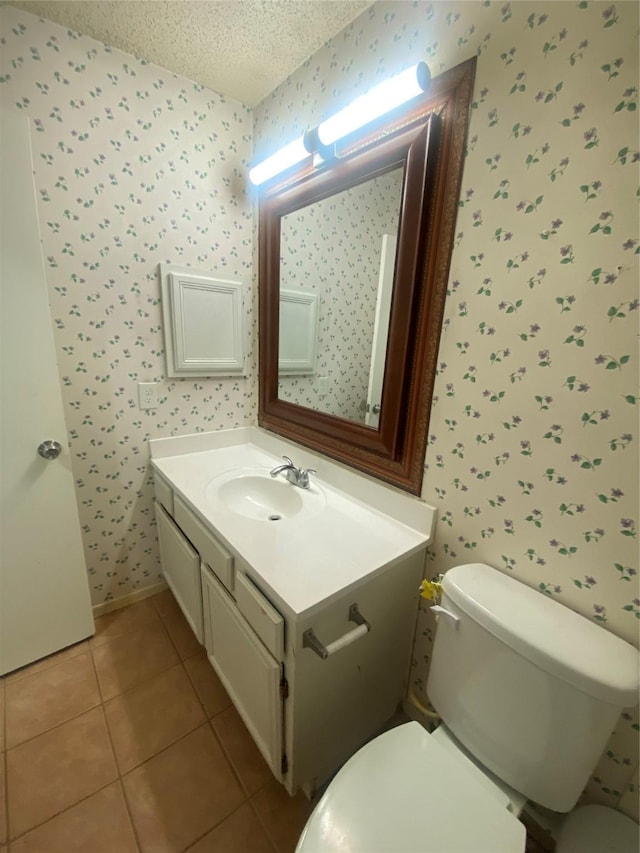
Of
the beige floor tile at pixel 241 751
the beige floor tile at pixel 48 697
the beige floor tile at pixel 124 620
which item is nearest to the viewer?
the beige floor tile at pixel 241 751

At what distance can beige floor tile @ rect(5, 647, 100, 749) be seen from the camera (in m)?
1.21

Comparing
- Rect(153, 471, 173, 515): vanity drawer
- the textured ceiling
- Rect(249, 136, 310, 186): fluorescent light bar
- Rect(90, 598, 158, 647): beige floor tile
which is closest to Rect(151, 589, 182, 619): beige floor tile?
Rect(90, 598, 158, 647): beige floor tile

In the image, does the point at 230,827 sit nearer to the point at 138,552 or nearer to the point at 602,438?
the point at 138,552

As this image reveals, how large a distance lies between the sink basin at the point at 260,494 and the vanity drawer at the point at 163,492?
0.77 ft

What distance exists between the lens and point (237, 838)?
98cm

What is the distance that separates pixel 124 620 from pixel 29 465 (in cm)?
91

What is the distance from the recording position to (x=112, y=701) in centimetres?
131

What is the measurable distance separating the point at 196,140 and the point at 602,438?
1793 millimetres

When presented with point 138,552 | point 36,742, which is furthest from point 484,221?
point 36,742

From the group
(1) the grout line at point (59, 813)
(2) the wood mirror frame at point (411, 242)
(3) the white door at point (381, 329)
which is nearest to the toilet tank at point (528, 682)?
(2) the wood mirror frame at point (411, 242)

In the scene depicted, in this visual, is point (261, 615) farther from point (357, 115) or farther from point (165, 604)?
point (357, 115)

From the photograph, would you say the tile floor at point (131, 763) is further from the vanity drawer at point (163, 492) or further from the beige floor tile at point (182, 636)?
the vanity drawer at point (163, 492)

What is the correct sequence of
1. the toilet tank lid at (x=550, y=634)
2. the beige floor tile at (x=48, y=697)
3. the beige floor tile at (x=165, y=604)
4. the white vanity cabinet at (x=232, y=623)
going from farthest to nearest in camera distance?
the beige floor tile at (x=165, y=604), the beige floor tile at (x=48, y=697), the white vanity cabinet at (x=232, y=623), the toilet tank lid at (x=550, y=634)

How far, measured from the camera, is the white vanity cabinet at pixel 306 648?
0.85 metres
